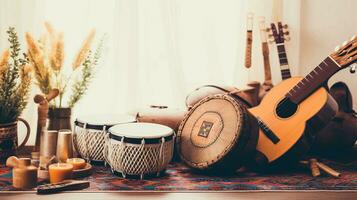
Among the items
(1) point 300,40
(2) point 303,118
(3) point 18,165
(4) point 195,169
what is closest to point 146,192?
(4) point 195,169

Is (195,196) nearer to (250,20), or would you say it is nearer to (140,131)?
(140,131)

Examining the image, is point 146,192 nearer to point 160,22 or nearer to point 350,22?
point 160,22

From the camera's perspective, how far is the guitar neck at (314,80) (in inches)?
86.4

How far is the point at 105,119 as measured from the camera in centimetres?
232

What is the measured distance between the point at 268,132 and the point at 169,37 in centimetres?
90

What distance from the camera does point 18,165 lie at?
6.41 feet

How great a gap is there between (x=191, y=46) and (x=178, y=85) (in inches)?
10.2

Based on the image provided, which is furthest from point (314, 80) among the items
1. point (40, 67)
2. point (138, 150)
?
point (40, 67)

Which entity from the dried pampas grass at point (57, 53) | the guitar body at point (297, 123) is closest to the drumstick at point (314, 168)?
the guitar body at point (297, 123)

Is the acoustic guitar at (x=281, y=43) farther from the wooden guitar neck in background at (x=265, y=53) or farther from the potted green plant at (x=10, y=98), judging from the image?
the potted green plant at (x=10, y=98)

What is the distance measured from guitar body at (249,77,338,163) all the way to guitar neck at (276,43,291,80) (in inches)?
10.4

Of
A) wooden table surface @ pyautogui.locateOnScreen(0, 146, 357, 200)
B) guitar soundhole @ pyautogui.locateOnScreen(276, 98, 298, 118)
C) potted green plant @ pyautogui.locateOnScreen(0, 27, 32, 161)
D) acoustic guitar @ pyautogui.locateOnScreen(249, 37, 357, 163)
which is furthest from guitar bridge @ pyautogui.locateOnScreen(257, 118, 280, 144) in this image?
potted green plant @ pyautogui.locateOnScreen(0, 27, 32, 161)

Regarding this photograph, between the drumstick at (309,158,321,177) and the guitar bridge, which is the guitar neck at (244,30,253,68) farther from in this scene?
the drumstick at (309,158,321,177)

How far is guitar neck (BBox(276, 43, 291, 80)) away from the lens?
261cm
